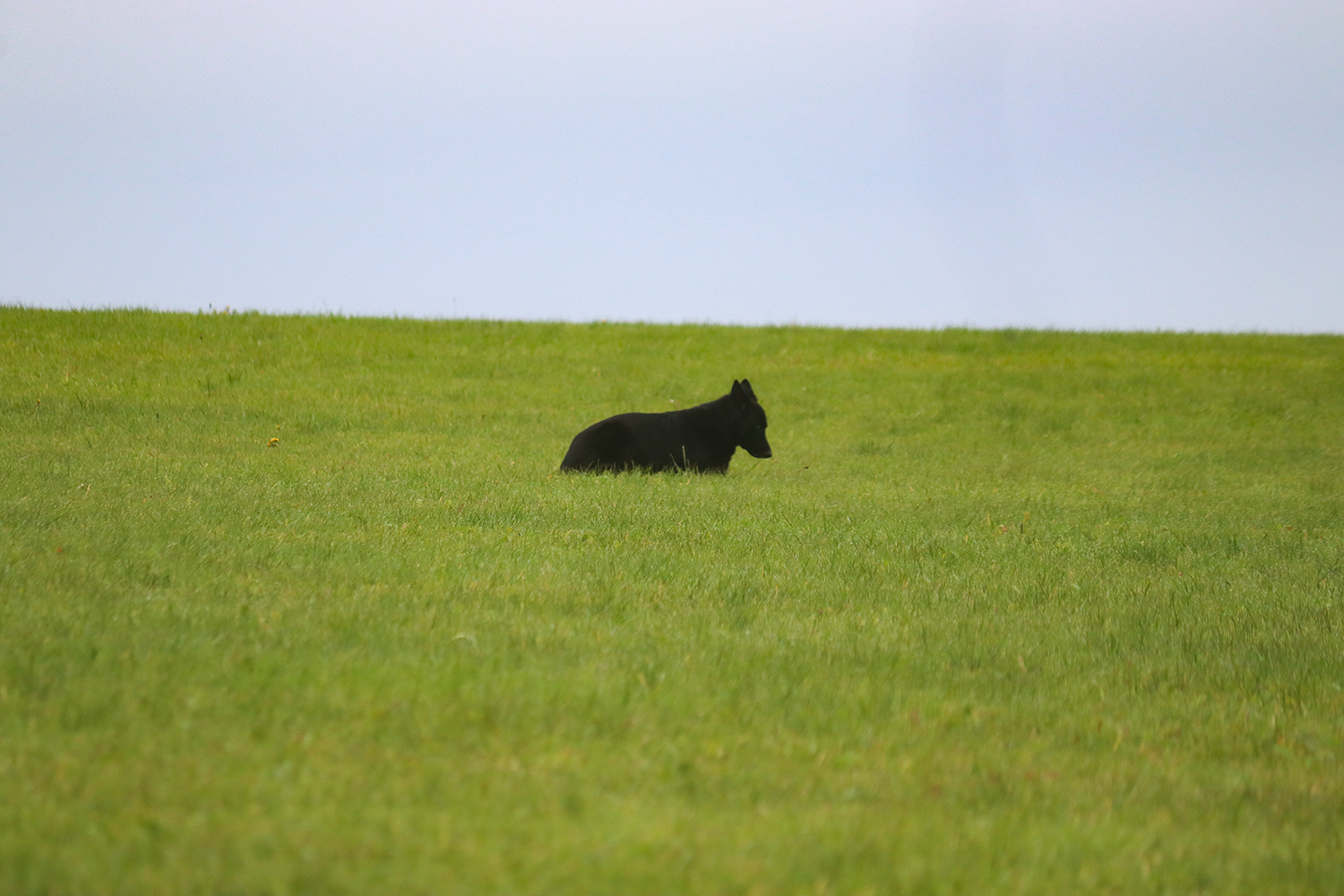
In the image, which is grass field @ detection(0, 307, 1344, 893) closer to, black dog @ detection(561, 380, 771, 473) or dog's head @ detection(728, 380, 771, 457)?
black dog @ detection(561, 380, 771, 473)

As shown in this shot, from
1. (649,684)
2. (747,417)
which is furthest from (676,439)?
(649,684)

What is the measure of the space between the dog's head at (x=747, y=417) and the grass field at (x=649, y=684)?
1.10 m

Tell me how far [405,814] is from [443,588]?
346 cm

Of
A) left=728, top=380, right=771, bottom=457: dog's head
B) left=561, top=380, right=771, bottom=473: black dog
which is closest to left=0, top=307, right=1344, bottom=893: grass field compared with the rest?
left=561, top=380, right=771, bottom=473: black dog

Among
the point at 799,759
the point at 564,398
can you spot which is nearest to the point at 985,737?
the point at 799,759

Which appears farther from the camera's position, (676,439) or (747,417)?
(747,417)

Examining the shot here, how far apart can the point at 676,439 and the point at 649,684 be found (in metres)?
10.2

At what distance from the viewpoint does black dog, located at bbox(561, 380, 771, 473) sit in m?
14.8

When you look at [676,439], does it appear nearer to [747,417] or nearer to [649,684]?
[747,417]

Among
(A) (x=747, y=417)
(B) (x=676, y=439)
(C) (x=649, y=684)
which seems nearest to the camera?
(C) (x=649, y=684)

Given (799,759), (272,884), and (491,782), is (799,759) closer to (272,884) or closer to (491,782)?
(491,782)

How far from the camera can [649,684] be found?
502 centimetres

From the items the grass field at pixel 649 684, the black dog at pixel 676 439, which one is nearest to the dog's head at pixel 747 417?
the black dog at pixel 676 439

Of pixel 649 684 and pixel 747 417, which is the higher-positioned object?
pixel 747 417
